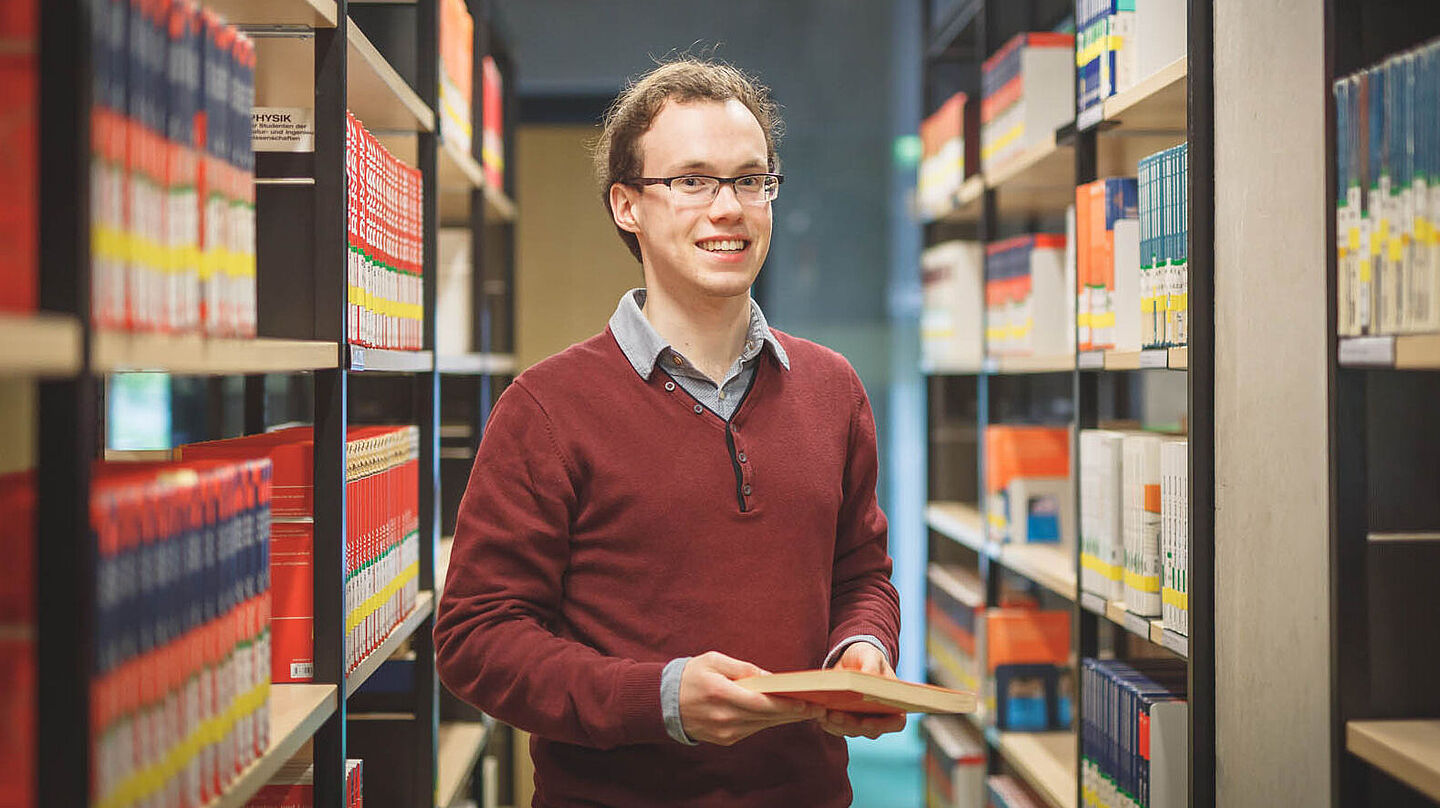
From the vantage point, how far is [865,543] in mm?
1916

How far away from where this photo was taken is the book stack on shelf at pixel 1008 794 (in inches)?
126

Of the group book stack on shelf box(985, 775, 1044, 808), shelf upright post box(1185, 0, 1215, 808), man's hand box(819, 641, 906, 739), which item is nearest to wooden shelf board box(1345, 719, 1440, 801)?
shelf upright post box(1185, 0, 1215, 808)

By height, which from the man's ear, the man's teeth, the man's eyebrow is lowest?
the man's teeth

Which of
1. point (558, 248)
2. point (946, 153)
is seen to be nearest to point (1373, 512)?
point (946, 153)

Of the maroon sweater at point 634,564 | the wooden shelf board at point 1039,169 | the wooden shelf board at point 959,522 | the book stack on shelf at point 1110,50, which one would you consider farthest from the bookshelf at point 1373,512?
the wooden shelf board at point 959,522

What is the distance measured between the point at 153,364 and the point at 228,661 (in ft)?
1.32

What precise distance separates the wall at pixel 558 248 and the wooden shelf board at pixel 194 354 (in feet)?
11.9

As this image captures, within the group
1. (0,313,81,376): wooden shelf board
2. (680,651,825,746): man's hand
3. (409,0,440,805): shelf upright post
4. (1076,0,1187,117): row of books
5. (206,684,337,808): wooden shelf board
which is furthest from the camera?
(409,0,440,805): shelf upright post

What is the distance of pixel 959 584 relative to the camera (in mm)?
3949

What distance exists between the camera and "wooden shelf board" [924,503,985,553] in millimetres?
3625

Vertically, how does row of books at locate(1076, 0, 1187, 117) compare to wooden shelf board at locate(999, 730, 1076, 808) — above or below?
above

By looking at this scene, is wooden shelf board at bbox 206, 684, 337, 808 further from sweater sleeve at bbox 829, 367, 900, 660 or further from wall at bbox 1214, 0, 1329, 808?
wall at bbox 1214, 0, 1329, 808

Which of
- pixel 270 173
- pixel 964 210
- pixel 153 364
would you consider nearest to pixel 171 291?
pixel 153 364

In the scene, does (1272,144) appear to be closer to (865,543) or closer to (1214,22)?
(1214,22)
